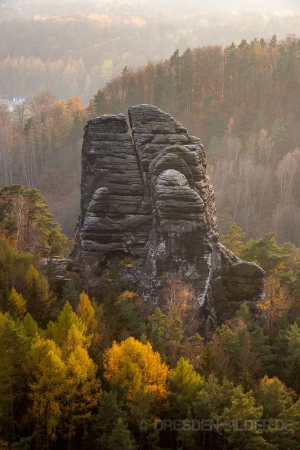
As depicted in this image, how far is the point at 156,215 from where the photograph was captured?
33.8 meters

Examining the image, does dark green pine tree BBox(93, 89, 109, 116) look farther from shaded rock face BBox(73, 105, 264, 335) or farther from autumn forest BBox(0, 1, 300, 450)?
shaded rock face BBox(73, 105, 264, 335)

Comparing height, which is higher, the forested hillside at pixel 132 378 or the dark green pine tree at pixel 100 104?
the dark green pine tree at pixel 100 104

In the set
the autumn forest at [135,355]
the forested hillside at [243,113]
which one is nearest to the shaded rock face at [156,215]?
the autumn forest at [135,355]

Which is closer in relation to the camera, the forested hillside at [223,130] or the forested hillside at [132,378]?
the forested hillside at [132,378]

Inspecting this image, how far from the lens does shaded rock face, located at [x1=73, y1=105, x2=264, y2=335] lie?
1308 inches

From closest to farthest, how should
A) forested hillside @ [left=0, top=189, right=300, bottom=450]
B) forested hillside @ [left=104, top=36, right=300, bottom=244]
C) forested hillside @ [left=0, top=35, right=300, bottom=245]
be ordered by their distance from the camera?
forested hillside @ [left=0, top=189, right=300, bottom=450] < forested hillside @ [left=104, top=36, right=300, bottom=244] < forested hillside @ [left=0, top=35, right=300, bottom=245]

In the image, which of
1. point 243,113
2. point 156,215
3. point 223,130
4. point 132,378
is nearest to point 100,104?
point 223,130

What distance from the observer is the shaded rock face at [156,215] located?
33.2m

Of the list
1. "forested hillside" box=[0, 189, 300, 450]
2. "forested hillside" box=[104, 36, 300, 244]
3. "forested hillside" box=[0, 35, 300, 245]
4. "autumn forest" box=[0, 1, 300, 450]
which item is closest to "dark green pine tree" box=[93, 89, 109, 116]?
"forested hillside" box=[0, 35, 300, 245]

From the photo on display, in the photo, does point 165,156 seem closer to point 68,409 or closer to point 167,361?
point 167,361

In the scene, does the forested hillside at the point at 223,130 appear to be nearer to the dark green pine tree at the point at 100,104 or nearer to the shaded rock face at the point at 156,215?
the dark green pine tree at the point at 100,104

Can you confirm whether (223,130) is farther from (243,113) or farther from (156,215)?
(156,215)

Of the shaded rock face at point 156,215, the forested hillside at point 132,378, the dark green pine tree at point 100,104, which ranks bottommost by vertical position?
the forested hillside at point 132,378

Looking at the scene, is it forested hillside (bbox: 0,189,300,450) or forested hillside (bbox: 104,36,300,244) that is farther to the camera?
forested hillside (bbox: 104,36,300,244)
